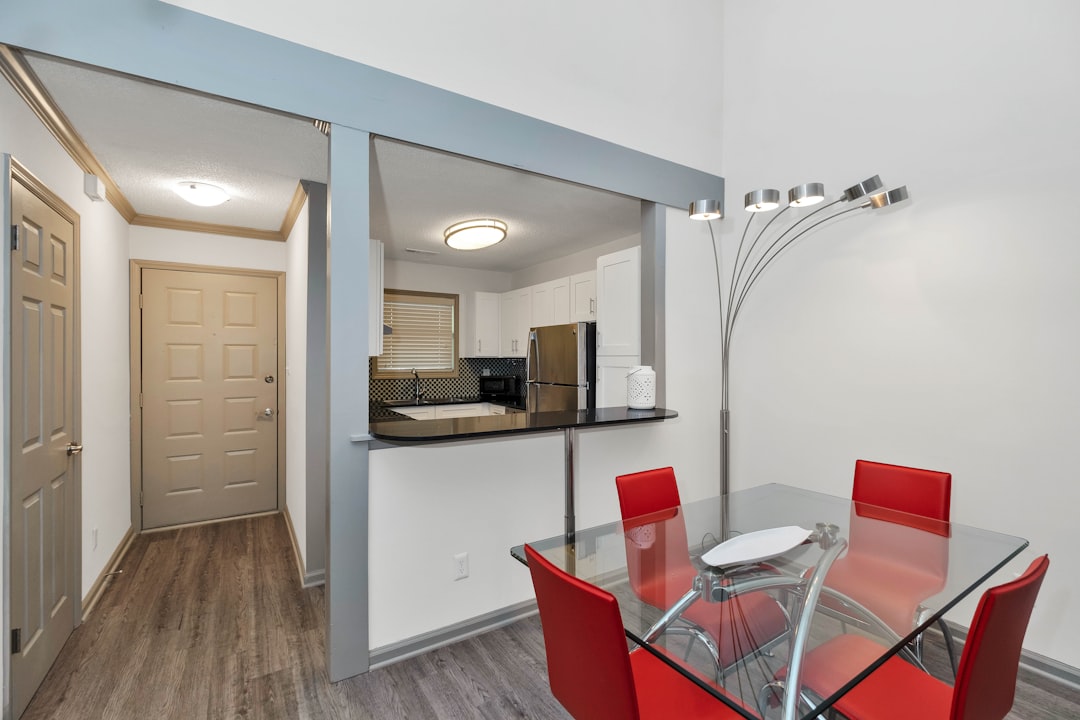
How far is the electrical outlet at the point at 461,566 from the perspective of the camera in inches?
94.7

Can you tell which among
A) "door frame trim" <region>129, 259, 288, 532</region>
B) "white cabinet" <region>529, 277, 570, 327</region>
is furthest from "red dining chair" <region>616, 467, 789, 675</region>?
"door frame trim" <region>129, 259, 288, 532</region>

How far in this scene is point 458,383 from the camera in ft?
18.7

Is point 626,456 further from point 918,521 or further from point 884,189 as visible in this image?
point 884,189

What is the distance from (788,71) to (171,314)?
15.5 ft

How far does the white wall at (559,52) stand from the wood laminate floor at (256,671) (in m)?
2.63

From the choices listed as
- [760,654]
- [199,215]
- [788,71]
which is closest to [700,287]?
[788,71]

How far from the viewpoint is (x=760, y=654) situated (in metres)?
1.20

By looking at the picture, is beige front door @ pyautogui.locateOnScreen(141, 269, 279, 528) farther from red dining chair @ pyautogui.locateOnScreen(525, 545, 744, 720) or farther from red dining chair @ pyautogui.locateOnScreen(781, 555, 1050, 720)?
red dining chair @ pyautogui.locateOnScreen(781, 555, 1050, 720)

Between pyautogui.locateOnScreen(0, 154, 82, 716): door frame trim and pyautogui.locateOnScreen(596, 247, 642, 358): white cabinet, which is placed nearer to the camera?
pyautogui.locateOnScreen(0, 154, 82, 716): door frame trim

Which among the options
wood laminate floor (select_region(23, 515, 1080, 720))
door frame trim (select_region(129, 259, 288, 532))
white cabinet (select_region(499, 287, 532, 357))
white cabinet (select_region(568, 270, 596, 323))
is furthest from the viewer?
white cabinet (select_region(499, 287, 532, 357))

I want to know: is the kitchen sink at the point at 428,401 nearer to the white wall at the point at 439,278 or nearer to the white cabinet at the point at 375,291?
the white wall at the point at 439,278

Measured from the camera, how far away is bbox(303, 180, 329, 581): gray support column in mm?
2949

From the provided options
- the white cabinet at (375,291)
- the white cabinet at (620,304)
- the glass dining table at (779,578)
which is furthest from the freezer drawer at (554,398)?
the glass dining table at (779,578)

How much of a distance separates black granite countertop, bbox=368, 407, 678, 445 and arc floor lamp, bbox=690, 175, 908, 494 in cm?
83
